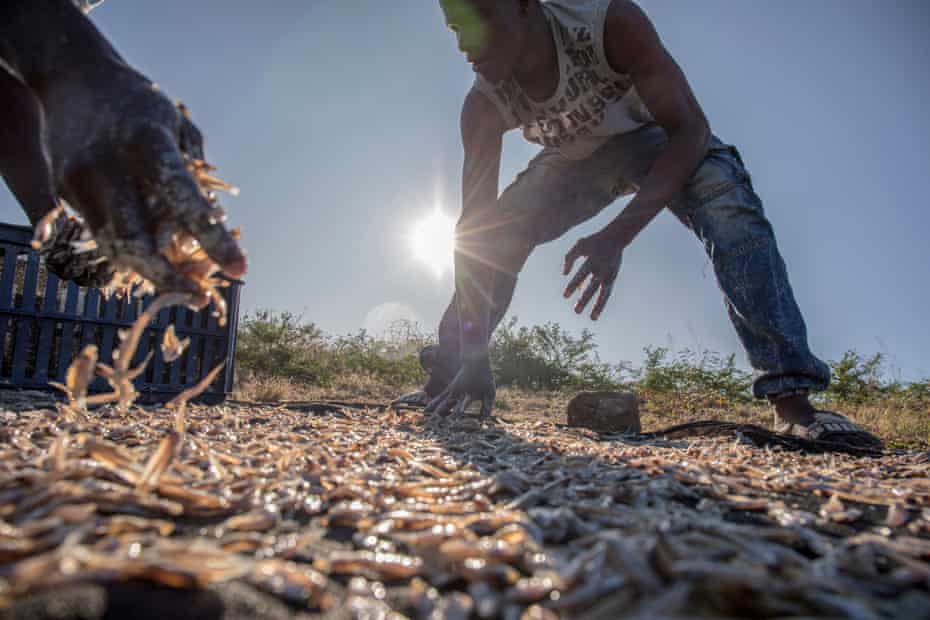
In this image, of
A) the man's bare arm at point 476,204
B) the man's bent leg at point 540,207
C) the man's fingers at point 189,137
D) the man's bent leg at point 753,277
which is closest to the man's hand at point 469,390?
the man's bare arm at point 476,204

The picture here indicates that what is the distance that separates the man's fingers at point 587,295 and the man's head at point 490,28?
1.21m

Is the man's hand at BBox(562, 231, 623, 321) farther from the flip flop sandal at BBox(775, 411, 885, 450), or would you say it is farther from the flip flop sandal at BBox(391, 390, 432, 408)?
the flip flop sandal at BBox(391, 390, 432, 408)

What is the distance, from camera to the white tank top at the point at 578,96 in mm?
2490

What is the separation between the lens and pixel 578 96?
2.70 meters

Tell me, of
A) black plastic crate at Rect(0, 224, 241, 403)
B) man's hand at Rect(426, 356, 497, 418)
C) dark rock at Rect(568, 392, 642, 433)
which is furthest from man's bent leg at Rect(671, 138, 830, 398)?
black plastic crate at Rect(0, 224, 241, 403)

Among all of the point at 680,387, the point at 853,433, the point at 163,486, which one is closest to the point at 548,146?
the point at 853,433

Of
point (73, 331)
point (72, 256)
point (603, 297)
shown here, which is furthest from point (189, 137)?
point (73, 331)

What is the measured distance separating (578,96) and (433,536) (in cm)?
248

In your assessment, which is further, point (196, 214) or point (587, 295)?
point (587, 295)

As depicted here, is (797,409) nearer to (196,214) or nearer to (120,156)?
(196,214)

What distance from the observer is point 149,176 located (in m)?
0.92

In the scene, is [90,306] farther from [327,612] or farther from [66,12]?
[327,612]

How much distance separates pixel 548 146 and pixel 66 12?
2.48m

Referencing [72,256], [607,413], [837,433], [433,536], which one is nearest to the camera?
[433,536]
